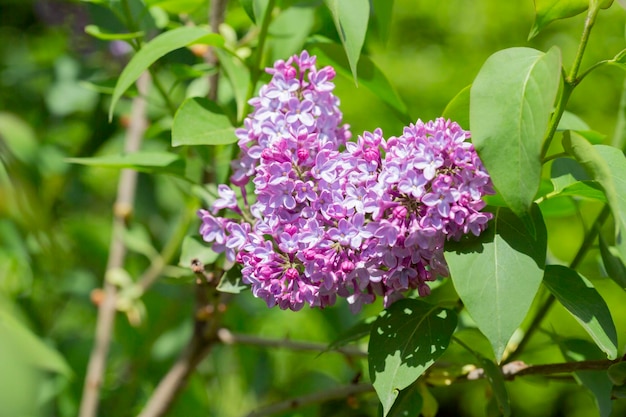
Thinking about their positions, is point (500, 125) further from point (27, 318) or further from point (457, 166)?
point (27, 318)

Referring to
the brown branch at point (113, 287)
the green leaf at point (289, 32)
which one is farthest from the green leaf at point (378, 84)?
the brown branch at point (113, 287)

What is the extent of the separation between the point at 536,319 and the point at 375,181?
38 cm

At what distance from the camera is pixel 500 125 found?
56 centimetres

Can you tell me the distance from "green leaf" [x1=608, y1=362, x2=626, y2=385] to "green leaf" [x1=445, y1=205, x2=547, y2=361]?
16 centimetres

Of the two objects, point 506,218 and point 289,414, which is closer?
point 506,218

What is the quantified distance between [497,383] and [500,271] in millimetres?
165

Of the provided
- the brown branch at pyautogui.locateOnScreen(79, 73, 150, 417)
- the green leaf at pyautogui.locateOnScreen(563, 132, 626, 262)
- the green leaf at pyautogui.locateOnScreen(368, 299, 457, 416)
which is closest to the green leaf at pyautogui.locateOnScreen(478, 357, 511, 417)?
the green leaf at pyautogui.locateOnScreen(368, 299, 457, 416)

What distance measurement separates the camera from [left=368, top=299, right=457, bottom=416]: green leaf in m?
0.63

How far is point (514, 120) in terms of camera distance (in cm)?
56

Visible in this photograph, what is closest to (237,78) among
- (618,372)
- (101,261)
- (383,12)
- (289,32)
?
(289,32)

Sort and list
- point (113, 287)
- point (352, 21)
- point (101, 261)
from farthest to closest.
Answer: point (101, 261) → point (113, 287) → point (352, 21)

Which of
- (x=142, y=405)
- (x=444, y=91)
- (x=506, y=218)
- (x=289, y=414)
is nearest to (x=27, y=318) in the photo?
(x=142, y=405)

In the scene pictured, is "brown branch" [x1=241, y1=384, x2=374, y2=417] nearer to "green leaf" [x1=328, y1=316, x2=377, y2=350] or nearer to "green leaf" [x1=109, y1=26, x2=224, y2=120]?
"green leaf" [x1=328, y1=316, x2=377, y2=350]

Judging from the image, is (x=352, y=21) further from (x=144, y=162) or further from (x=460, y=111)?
(x=144, y=162)
